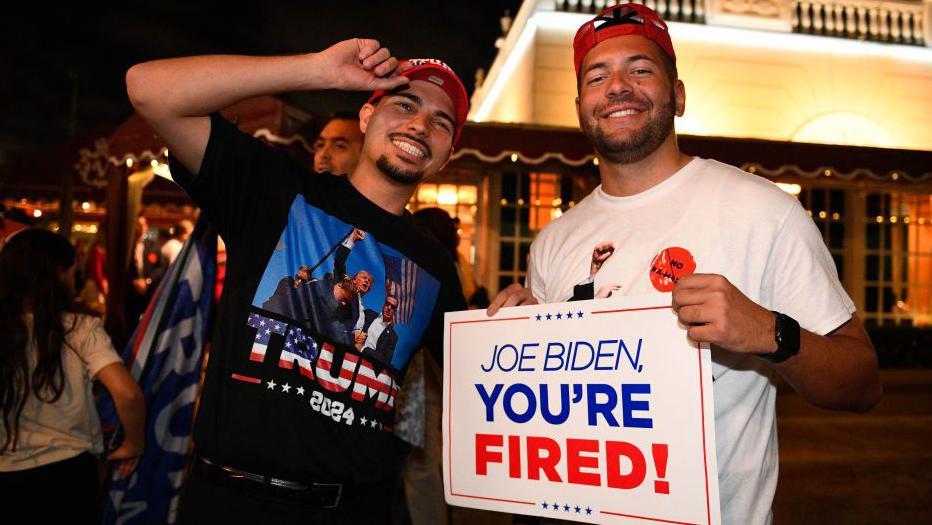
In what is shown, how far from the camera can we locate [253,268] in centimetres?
171

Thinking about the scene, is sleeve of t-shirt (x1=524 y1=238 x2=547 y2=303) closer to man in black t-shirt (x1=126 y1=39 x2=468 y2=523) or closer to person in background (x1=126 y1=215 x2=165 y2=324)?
man in black t-shirt (x1=126 y1=39 x2=468 y2=523)

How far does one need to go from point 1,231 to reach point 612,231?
437 centimetres

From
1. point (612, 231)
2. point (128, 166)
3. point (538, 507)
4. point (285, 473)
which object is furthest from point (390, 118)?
point (128, 166)

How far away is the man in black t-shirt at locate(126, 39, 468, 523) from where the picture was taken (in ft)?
5.03

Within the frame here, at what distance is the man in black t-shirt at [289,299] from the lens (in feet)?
5.03

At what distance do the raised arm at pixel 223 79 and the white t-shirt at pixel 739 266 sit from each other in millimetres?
822

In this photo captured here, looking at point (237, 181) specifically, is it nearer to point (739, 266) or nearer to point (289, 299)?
point (289, 299)

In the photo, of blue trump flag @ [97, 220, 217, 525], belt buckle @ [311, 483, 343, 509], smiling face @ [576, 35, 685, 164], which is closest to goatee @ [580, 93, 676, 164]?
smiling face @ [576, 35, 685, 164]

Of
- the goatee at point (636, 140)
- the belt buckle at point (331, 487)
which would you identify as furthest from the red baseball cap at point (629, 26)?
the belt buckle at point (331, 487)

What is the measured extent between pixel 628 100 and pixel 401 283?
839 mm

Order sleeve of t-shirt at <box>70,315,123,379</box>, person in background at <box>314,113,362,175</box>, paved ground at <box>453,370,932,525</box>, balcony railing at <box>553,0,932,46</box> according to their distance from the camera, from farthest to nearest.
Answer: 1. balcony railing at <box>553,0,932,46</box>
2. paved ground at <box>453,370,932,525</box>
3. person in background at <box>314,113,362,175</box>
4. sleeve of t-shirt at <box>70,315,123,379</box>

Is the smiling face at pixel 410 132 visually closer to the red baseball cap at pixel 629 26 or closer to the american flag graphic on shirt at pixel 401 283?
the american flag graphic on shirt at pixel 401 283

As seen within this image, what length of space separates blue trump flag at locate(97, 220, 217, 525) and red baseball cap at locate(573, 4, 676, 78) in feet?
5.86

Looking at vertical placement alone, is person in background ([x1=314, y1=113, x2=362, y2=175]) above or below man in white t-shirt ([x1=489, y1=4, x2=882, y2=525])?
above
